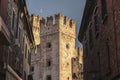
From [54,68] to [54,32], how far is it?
606cm

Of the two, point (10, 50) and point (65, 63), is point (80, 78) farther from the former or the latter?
point (10, 50)

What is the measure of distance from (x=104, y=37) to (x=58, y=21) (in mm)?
34143

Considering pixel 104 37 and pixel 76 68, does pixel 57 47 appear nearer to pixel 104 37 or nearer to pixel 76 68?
pixel 76 68

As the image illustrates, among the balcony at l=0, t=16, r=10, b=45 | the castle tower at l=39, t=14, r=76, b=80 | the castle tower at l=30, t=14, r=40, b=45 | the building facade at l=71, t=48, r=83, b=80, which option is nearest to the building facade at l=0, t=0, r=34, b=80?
the balcony at l=0, t=16, r=10, b=45

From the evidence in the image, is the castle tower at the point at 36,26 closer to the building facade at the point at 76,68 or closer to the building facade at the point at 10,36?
the building facade at the point at 76,68

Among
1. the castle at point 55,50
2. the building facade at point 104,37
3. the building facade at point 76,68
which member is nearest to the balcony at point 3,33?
the building facade at point 104,37

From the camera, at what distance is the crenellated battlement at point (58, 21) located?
170 feet

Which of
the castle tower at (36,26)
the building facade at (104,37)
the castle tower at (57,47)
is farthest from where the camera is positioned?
the castle tower at (36,26)

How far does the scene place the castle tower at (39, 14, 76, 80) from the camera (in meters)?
48.6

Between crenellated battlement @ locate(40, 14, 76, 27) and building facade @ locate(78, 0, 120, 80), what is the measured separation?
27.8 meters

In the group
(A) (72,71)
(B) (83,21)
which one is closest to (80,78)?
(A) (72,71)

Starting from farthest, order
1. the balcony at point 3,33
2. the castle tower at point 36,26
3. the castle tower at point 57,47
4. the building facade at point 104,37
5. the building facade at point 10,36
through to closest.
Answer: the castle tower at point 36,26
the castle tower at point 57,47
the building facade at point 104,37
the building facade at point 10,36
the balcony at point 3,33

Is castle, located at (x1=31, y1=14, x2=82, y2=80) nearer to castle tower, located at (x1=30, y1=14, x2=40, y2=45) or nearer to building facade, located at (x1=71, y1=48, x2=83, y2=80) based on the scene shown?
building facade, located at (x1=71, y1=48, x2=83, y2=80)

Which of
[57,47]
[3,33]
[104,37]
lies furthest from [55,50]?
[3,33]
